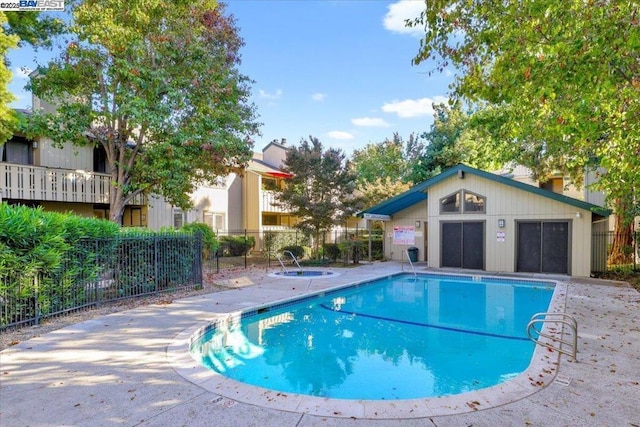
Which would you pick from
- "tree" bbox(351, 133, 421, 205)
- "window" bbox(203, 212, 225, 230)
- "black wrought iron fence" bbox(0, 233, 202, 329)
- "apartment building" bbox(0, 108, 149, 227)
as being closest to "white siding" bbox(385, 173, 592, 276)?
"black wrought iron fence" bbox(0, 233, 202, 329)

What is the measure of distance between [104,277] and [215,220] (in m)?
13.7

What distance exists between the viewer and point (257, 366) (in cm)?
573

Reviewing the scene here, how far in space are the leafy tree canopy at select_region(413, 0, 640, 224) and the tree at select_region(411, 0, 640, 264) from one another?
14 mm

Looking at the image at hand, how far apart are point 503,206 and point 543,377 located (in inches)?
454

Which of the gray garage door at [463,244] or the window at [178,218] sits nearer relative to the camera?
the gray garage door at [463,244]

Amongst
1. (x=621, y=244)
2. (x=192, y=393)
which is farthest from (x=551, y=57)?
(x=621, y=244)

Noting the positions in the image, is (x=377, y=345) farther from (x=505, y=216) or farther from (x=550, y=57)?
(x=505, y=216)

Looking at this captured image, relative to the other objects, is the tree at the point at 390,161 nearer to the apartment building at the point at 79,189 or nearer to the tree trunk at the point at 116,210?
the apartment building at the point at 79,189

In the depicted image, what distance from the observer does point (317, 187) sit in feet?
57.8

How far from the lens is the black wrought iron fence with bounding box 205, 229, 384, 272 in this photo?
58.2ft

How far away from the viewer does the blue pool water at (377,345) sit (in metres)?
5.21

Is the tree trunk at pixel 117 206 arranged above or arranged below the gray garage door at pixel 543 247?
above

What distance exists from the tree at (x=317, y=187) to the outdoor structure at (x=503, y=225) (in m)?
2.60

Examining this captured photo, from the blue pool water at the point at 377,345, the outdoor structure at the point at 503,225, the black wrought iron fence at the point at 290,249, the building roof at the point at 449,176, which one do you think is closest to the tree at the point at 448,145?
the building roof at the point at 449,176
